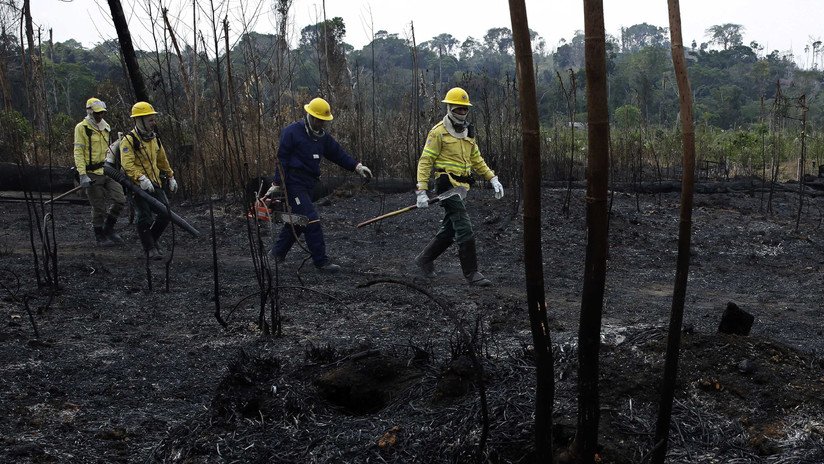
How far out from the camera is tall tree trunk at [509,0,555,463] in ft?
7.53

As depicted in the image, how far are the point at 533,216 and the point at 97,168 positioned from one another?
26.9 ft

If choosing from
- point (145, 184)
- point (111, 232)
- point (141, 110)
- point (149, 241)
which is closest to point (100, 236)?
point (111, 232)

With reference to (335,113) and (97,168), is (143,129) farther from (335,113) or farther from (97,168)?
(335,113)

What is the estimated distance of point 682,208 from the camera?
2.34m

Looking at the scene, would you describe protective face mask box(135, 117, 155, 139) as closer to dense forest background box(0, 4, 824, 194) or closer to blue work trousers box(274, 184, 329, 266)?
dense forest background box(0, 4, 824, 194)

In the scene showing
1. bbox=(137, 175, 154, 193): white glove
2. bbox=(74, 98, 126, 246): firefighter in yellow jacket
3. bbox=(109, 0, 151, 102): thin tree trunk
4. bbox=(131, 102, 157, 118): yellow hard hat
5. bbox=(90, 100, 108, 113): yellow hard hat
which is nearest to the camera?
bbox=(131, 102, 157, 118): yellow hard hat

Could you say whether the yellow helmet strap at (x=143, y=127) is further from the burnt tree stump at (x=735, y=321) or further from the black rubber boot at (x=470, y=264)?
the burnt tree stump at (x=735, y=321)

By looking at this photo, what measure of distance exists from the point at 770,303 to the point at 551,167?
7.63 m

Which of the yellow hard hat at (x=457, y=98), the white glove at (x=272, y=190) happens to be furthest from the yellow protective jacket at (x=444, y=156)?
the white glove at (x=272, y=190)

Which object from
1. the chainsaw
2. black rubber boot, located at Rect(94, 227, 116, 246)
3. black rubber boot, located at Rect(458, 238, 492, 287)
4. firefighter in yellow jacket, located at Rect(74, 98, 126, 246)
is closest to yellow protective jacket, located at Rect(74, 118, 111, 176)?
firefighter in yellow jacket, located at Rect(74, 98, 126, 246)

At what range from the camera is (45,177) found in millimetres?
13250

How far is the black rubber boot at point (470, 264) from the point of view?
7.68 m

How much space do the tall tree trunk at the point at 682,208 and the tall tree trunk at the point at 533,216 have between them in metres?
0.34

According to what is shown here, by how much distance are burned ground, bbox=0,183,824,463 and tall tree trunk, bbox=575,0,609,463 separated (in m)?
0.36
